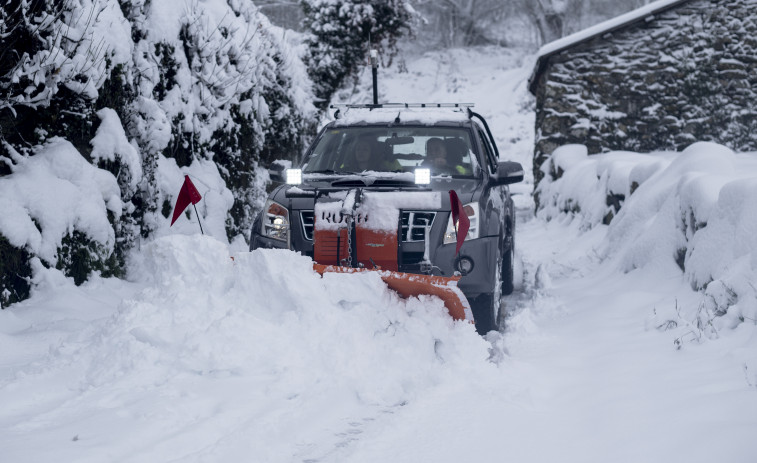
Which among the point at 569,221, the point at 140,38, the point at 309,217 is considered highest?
the point at 140,38

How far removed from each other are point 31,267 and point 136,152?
1549 mm

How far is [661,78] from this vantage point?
44.6 ft

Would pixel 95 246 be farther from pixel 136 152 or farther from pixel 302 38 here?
pixel 302 38

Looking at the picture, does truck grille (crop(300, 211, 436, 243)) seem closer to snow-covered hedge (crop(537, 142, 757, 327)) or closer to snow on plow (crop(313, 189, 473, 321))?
snow on plow (crop(313, 189, 473, 321))

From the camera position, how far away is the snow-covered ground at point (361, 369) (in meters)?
3.40

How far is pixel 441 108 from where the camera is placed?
6.75 m

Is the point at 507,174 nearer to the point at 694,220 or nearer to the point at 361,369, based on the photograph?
the point at 694,220

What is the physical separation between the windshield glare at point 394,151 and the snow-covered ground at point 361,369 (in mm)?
1407

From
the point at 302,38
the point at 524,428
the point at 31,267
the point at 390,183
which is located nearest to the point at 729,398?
the point at 524,428

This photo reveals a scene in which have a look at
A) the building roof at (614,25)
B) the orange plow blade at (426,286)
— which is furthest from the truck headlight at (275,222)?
the building roof at (614,25)

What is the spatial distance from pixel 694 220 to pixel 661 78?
26.6 feet

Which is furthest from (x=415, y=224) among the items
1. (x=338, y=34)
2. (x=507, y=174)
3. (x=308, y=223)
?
(x=338, y=34)

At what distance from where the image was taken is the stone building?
13.4 meters

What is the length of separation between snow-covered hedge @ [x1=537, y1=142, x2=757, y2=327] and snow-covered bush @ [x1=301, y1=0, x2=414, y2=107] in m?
6.40
